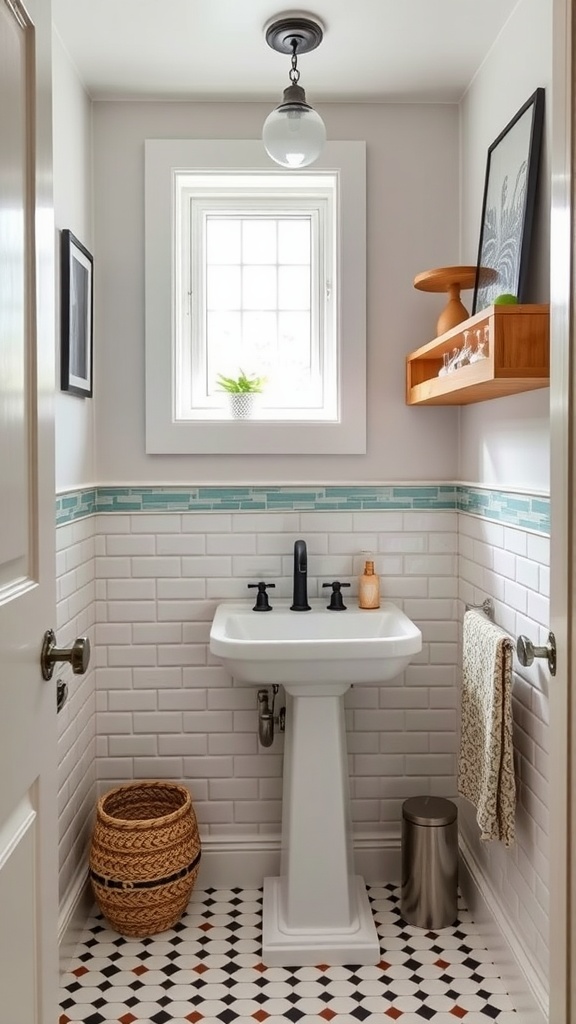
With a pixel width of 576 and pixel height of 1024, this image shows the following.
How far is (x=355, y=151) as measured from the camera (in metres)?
2.71

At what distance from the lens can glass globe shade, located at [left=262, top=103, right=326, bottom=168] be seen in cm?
221

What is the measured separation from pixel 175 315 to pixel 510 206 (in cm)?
115

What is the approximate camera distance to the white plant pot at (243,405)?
2754mm

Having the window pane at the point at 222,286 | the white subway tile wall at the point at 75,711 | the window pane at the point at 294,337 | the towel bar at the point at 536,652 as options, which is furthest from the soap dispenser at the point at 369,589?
the towel bar at the point at 536,652

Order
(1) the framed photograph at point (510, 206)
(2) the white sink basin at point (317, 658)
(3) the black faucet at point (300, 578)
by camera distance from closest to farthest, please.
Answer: (1) the framed photograph at point (510, 206)
(2) the white sink basin at point (317, 658)
(3) the black faucet at point (300, 578)

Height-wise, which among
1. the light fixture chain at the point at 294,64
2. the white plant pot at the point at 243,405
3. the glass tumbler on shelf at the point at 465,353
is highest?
the light fixture chain at the point at 294,64

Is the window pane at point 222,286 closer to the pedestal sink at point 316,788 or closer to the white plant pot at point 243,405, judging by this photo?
the white plant pot at point 243,405

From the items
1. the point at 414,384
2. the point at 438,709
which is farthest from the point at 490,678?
the point at 414,384

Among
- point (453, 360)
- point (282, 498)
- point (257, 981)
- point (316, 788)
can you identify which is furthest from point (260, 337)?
point (257, 981)

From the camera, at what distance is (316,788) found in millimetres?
2420

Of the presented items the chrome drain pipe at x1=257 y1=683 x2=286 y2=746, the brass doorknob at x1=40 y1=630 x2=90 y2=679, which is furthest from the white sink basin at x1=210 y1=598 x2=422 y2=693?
the brass doorknob at x1=40 y1=630 x2=90 y2=679

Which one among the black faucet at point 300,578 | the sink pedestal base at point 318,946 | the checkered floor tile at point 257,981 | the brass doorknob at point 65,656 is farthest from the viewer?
the black faucet at point 300,578

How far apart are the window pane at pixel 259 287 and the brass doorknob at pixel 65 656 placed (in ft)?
6.28

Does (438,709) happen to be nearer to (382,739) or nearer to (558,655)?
(382,739)
